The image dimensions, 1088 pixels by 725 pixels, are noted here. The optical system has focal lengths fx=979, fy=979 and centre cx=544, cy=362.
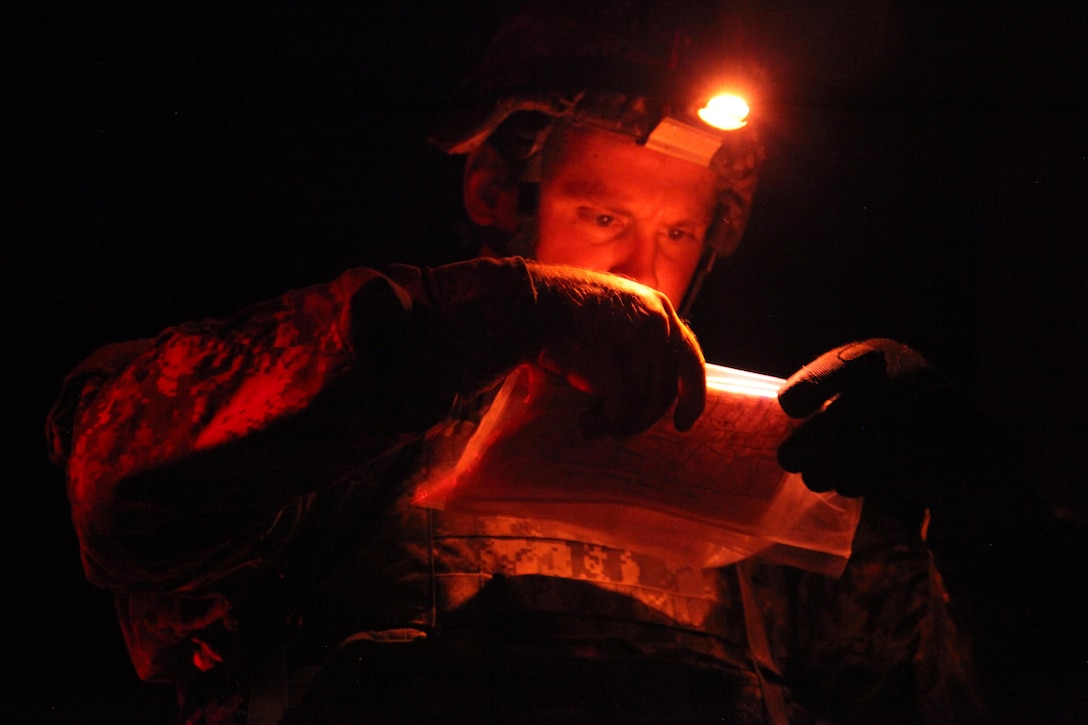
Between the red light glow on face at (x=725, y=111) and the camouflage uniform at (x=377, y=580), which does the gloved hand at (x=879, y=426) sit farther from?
the red light glow on face at (x=725, y=111)

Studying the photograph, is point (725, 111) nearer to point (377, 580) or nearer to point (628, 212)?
point (628, 212)

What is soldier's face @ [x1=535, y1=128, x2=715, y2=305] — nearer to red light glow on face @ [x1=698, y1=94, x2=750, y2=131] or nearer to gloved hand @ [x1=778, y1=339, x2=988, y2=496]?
red light glow on face @ [x1=698, y1=94, x2=750, y2=131]

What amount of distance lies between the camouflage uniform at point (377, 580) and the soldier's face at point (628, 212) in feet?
1.67

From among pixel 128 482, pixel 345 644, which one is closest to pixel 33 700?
pixel 345 644

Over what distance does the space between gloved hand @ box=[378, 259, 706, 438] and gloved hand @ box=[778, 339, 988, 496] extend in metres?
0.24

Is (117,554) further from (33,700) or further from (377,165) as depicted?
(377,165)

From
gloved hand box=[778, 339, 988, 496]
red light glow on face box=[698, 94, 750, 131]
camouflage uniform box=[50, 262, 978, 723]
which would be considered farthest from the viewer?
red light glow on face box=[698, 94, 750, 131]

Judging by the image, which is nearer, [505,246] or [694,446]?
[694,446]

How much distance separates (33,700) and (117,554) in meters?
0.98

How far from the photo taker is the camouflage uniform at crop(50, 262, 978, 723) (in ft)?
4.33

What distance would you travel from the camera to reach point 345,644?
1.70m

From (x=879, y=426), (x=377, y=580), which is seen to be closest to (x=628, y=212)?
(x=879, y=426)

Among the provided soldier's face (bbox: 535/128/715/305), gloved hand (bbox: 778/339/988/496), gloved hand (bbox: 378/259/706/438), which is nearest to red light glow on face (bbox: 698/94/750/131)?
soldier's face (bbox: 535/128/715/305)


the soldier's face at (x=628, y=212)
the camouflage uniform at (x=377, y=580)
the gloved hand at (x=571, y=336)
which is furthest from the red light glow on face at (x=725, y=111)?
the camouflage uniform at (x=377, y=580)
